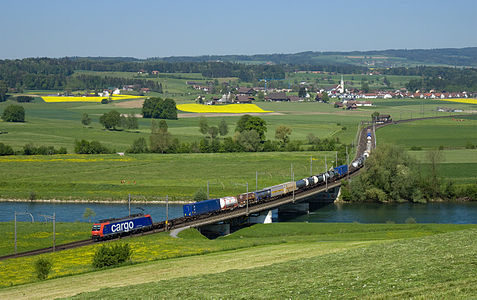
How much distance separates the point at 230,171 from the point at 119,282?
75469 millimetres

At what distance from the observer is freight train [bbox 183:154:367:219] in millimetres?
77312

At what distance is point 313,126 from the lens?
188250 mm

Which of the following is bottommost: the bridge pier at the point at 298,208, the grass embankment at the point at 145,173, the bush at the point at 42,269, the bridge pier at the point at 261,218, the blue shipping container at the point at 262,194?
the bridge pier at the point at 298,208

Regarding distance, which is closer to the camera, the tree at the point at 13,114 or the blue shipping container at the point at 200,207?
the blue shipping container at the point at 200,207

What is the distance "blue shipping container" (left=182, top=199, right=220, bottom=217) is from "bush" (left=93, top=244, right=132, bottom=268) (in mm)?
22402

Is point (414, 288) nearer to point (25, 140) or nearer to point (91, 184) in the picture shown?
point (91, 184)

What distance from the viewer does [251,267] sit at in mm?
45781

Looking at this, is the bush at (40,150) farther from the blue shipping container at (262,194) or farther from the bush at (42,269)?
the bush at (42,269)

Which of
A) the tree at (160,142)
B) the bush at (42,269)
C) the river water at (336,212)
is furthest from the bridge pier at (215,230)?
the tree at (160,142)

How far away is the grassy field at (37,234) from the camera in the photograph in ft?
213

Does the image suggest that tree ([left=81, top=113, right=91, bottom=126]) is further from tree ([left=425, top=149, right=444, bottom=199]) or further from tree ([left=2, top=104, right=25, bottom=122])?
tree ([left=425, top=149, right=444, bottom=199])

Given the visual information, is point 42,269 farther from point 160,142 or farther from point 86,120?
point 86,120

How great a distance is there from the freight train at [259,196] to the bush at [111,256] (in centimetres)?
2201

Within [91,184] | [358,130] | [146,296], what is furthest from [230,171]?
[146,296]
